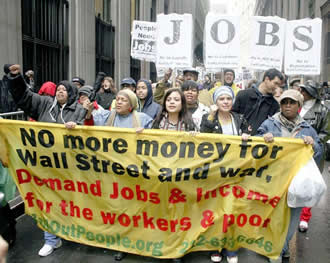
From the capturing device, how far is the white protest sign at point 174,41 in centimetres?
797

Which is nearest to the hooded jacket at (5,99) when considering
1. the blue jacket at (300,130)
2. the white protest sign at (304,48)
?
the blue jacket at (300,130)

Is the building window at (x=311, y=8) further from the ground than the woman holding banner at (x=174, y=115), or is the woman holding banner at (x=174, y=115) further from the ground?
the building window at (x=311, y=8)

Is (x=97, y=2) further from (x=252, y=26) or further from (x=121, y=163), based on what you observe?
(x=121, y=163)

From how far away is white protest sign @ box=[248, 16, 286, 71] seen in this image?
299 inches

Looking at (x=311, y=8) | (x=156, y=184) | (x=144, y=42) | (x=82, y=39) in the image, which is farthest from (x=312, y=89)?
(x=311, y=8)

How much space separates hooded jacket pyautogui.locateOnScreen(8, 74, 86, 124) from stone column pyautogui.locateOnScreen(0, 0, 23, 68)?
13.5ft

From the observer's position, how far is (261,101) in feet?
17.5

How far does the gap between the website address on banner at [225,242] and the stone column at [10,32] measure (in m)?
6.13

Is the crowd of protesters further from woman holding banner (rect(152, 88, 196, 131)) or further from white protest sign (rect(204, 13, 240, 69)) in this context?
white protest sign (rect(204, 13, 240, 69))

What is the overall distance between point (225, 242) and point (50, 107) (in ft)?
8.31

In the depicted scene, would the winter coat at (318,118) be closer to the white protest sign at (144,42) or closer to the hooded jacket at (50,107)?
the hooded jacket at (50,107)

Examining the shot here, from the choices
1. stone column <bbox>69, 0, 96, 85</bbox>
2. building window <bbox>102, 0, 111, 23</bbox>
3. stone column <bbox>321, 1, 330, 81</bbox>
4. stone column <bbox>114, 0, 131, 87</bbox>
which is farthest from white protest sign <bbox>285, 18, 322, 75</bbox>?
stone column <bbox>321, 1, 330, 81</bbox>

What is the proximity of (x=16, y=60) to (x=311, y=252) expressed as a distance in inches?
289

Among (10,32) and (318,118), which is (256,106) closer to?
(318,118)
